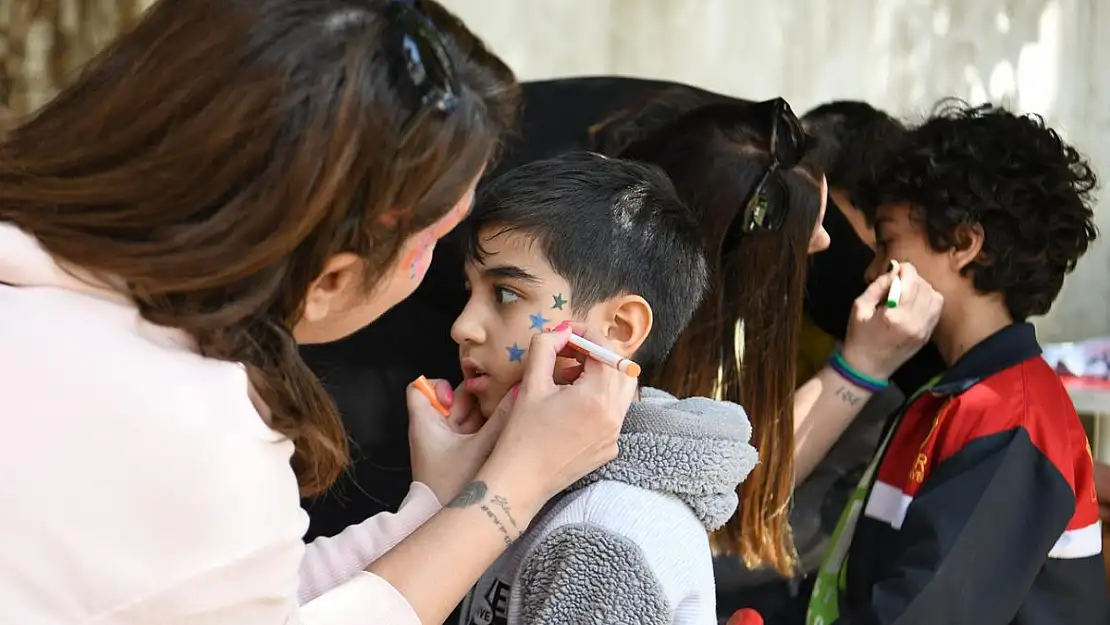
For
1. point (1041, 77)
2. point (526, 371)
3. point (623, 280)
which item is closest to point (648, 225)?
point (623, 280)

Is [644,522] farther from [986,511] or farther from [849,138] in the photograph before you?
[849,138]

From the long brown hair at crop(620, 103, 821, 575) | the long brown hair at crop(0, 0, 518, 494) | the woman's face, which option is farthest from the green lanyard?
the long brown hair at crop(0, 0, 518, 494)

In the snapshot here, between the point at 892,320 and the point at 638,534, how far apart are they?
0.63 meters

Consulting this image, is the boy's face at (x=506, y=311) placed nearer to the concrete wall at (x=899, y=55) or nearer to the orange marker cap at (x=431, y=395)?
the orange marker cap at (x=431, y=395)

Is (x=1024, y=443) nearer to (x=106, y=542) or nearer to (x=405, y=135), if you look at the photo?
(x=405, y=135)

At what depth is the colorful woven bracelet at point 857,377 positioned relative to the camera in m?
1.50

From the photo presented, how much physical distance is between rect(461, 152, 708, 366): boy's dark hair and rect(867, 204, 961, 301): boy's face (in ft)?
1.48

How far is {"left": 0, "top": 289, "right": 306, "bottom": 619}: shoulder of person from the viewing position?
0.65 metres

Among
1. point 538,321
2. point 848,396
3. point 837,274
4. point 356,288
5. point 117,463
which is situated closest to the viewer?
point 117,463

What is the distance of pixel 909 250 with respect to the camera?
58.5 inches

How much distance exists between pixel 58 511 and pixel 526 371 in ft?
1.39

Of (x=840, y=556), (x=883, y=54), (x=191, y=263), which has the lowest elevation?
(x=840, y=556)

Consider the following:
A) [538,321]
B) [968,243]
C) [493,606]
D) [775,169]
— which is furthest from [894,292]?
[493,606]

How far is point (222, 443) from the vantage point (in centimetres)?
68
